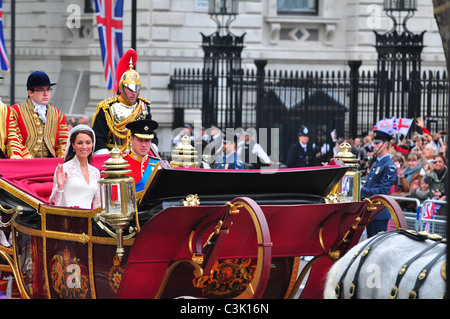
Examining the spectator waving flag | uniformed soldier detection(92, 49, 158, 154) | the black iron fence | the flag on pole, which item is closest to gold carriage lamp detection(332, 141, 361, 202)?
uniformed soldier detection(92, 49, 158, 154)

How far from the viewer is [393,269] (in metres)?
4.89

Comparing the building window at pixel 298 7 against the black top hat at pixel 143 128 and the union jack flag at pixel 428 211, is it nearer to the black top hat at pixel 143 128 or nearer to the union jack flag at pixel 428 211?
the union jack flag at pixel 428 211

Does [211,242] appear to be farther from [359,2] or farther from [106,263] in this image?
[359,2]

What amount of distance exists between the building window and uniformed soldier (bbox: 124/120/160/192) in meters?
19.9

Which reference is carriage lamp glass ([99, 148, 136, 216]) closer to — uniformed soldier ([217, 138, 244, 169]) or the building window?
uniformed soldier ([217, 138, 244, 169])

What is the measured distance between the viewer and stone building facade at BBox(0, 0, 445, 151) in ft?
79.1

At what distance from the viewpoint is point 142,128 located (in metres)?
6.98

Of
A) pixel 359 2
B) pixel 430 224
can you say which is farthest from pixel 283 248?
pixel 359 2

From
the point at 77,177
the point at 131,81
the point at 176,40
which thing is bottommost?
the point at 77,177

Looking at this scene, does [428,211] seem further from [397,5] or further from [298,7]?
[298,7]

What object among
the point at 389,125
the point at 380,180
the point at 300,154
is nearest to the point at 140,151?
the point at 380,180

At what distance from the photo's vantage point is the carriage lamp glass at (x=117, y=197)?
580 centimetres

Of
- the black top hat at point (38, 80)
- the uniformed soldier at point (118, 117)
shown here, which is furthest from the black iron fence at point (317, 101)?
the black top hat at point (38, 80)

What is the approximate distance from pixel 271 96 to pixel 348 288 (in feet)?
49.3
